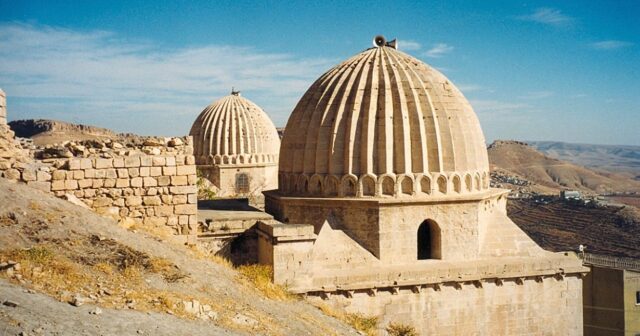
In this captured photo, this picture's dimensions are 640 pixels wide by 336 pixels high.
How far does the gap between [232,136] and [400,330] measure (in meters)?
15.6

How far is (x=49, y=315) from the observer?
5.75m

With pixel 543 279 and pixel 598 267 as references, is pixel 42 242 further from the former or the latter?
pixel 598 267

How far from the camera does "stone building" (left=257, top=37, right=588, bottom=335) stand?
41.4 ft

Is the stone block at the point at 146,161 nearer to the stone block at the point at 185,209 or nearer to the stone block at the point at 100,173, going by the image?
the stone block at the point at 100,173

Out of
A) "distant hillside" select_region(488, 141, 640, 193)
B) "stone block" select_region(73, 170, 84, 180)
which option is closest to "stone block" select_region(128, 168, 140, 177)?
"stone block" select_region(73, 170, 84, 180)

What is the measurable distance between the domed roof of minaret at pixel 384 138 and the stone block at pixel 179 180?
3.57 metres

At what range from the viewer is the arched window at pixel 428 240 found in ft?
43.4

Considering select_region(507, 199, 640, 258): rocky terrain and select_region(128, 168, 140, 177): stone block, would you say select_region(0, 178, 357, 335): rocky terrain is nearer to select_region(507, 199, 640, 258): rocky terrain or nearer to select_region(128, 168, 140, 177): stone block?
select_region(128, 168, 140, 177): stone block

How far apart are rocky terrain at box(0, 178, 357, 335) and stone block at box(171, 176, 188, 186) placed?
99 centimetres

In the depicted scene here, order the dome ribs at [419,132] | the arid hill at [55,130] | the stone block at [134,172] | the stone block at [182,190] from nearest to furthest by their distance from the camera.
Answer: the stone block at [134,172] → the stone block at [182,190] → the dome ribs at [419,132] → the arid hill at [55,130]

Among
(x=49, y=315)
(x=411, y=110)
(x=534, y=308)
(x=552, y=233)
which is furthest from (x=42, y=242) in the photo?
(x=552, y=233)

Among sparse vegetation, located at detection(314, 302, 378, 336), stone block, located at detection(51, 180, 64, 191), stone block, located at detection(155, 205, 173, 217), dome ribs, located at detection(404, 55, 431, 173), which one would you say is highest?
dome ribs, located at detection(404, 55, 431, 173)

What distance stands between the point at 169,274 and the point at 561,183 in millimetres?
99459

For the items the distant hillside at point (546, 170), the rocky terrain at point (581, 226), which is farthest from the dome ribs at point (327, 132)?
the distant hillside at point (546, 170)
